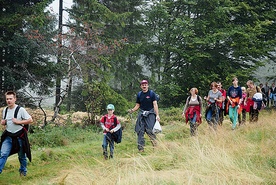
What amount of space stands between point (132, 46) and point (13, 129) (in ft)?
52.9

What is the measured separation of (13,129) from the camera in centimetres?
635

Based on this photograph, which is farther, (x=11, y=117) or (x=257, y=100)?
(x=257, y=100)

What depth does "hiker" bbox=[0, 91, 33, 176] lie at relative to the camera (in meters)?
6.21

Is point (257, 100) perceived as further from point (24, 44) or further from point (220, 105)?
point (24, 44)

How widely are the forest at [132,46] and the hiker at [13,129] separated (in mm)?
7741

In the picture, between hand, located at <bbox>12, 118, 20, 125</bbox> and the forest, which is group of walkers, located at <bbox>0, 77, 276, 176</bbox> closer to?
hand, located at <bbox>12, 118, 20, 125</bbox>

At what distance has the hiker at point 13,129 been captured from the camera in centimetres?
621

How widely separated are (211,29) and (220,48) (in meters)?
1.92

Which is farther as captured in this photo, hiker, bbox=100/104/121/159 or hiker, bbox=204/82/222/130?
hiker, bbox=204/82/222/130

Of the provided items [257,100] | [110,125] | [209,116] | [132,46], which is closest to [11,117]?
[110,125]

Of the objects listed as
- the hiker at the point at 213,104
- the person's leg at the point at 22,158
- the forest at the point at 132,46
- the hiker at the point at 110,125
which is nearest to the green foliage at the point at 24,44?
the forest at the point at 132,46

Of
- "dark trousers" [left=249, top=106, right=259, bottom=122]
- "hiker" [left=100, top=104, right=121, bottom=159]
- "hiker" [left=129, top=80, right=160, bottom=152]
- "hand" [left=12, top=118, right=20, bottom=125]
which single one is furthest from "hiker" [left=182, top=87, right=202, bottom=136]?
"hand" [left=12, top=118, right=20, bottom=125]

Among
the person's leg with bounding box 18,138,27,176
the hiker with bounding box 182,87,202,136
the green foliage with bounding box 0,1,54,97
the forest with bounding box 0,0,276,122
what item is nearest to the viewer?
the person's leg with bounding box 18,138,27,176

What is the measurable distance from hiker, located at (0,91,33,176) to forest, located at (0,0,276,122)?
7741mm
